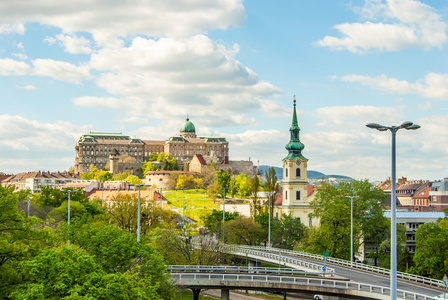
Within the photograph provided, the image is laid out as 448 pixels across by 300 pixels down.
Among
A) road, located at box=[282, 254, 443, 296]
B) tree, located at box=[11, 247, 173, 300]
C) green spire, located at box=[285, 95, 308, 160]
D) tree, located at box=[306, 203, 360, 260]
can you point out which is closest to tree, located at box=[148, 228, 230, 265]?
tree, located at box=[306, 203, 360, 260]

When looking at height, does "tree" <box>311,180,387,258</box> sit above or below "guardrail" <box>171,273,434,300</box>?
above

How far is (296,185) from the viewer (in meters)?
118

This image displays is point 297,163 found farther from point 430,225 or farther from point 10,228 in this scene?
point 10,228

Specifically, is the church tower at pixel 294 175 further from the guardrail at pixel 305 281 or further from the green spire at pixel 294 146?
the guardrail at pixel 305 281

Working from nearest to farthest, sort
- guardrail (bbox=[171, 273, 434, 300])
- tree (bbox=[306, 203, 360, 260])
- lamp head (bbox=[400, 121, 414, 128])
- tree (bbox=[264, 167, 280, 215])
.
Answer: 1. lamp head (bbox=[400, 121, 414, 128])
2. guardrail (bbox=[171, 273, 434, 300])
3. tree (bbox=[306, 203, 360, 260])
4. tree (bbox=[264, 167, 280, 215])

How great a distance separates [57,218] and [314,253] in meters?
38.6

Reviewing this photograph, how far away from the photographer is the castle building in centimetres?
11725

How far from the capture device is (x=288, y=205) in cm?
11762

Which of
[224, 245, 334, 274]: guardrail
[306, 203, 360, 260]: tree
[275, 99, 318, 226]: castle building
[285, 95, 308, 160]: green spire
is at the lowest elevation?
[224, 245, 334, 274]: guardrail

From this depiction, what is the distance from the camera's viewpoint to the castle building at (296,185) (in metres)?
117

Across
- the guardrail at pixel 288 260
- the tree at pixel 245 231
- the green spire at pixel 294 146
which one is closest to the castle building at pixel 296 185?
the green spire at pixel 294 146

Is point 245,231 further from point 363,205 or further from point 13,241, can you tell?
point 13,241

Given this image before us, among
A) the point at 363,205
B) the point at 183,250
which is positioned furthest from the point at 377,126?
the point at 363,205

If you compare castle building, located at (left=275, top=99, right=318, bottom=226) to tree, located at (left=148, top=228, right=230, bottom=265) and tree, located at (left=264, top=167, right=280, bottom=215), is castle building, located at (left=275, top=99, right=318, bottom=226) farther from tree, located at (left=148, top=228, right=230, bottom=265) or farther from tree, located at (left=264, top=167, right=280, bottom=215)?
tree, located at (left=148, top=228, right=230, bottom=265)
